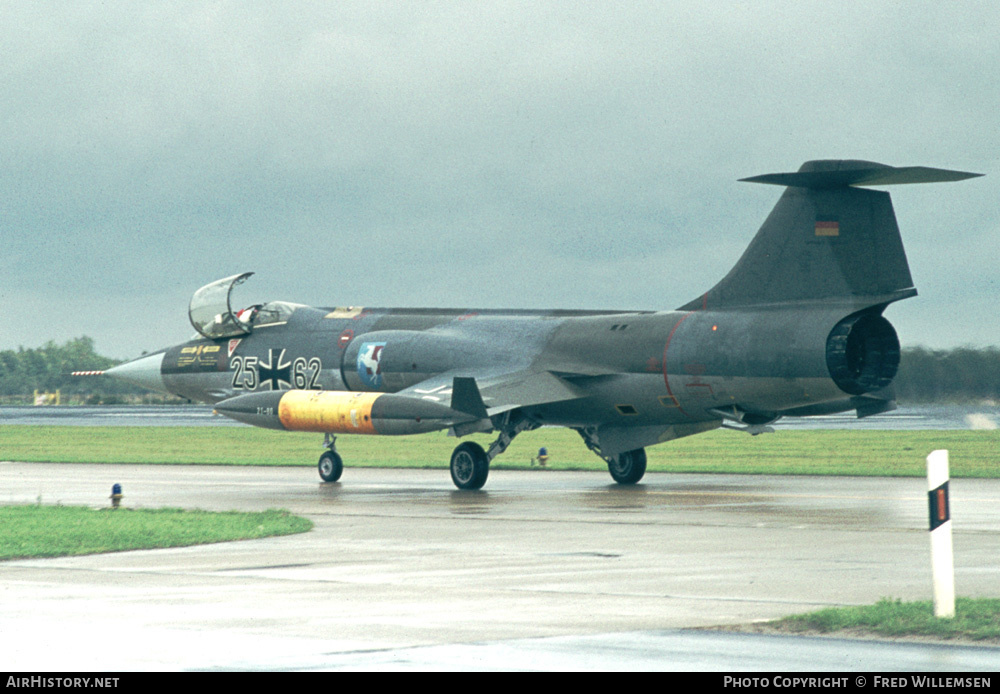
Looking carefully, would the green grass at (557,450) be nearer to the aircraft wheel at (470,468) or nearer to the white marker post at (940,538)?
the aircraft wheel at (470,468)

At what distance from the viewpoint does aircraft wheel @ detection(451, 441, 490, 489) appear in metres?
26.8

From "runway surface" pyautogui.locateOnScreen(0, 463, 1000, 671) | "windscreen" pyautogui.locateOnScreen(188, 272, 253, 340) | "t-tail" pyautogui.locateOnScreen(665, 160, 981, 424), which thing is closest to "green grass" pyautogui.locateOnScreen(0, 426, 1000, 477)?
"windscreen" pyautogui.locateOnScreen(188, 272, 253, 340)

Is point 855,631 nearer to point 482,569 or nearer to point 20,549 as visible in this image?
point 482,569

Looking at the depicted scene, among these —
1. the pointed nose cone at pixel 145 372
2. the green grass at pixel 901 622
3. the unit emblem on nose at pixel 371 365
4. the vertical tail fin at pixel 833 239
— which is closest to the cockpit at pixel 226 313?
the pointed nose cone at pixel 145 372

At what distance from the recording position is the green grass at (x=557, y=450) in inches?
1398

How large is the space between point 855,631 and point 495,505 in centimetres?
1380

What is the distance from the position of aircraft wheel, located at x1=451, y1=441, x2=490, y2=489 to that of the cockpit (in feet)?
23.4

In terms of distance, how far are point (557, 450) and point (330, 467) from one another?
17.8 meters

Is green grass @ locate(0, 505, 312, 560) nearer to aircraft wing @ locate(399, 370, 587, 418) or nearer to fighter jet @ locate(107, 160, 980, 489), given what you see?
aircraft wing @ locate(399, 370, 587, 418)

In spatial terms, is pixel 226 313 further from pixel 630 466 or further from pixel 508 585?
pixel 508 585

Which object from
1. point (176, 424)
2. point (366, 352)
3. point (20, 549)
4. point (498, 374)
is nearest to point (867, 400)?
point (498, 374)

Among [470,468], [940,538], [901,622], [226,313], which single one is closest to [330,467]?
[470,468]

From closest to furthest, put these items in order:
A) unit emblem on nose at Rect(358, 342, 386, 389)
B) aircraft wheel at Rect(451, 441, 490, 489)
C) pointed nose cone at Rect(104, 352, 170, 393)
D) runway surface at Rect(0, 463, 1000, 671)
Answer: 1. runway surface at Rect(0, 463, 1000, 671)
2. aircraft wheel at Rect(451, 441, 490, 489)
3. unit emblem on nose at Rect(358, 342, 386, 389)
4. pointed nose cone at Rect(104, 352, 170, 393)

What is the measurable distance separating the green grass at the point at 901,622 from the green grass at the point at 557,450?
20.4m
